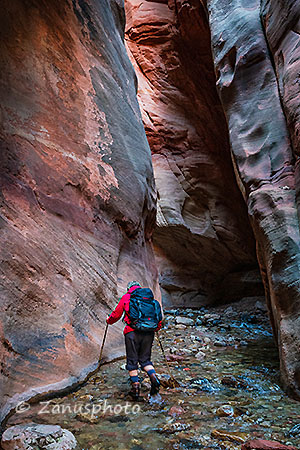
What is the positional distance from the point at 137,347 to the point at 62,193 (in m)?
2.48

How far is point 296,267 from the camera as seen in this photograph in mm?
4422

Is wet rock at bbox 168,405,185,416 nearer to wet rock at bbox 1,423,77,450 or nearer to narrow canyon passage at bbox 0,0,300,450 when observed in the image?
narrow canyon passage at bbox 0,0,300,450

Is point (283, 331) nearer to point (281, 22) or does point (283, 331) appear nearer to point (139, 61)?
point (281, 22)

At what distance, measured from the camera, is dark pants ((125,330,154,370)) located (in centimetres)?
360

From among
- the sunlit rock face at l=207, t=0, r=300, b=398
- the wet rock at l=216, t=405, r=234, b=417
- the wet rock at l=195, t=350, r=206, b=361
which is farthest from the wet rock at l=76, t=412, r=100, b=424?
the wet rock at l=195, t=350, r=206, b=361

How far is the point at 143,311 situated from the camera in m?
3.67

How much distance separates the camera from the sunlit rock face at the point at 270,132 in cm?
450

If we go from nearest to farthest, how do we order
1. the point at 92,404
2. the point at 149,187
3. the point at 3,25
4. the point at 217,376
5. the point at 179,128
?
the point at 92,404 → the point at 217,376 → the point at 3,25 → the point at 149,187 → the point at 179,128

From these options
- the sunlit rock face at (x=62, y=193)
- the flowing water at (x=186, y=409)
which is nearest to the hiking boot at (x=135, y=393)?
the flowing water at (x=186, y=409)

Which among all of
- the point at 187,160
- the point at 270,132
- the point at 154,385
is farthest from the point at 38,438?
the point at 187,160

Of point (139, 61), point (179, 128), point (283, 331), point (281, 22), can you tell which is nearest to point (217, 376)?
point (283, 331)

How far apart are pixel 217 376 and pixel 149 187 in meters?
4.51

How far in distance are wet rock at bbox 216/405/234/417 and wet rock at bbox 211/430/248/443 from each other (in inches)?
15.0

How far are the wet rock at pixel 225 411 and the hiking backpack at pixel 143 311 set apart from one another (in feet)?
3.37
